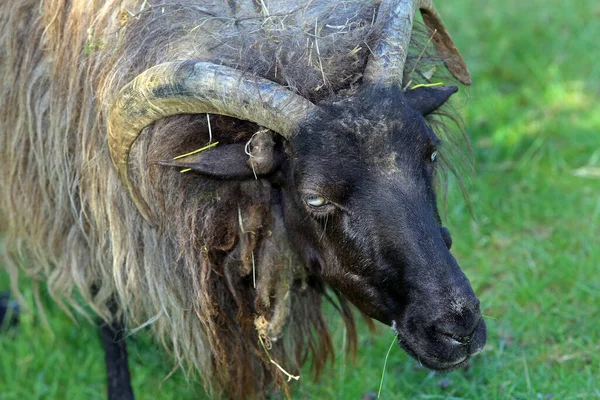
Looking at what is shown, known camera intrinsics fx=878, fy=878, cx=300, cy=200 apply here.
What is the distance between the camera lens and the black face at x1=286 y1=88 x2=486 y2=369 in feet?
9.21

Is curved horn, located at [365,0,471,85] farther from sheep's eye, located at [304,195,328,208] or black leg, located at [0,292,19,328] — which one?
black leg, located at [0,292,19,328]

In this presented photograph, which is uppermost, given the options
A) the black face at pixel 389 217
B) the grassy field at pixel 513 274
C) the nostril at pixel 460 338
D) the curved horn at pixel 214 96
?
the curved horn at pixel 214 96

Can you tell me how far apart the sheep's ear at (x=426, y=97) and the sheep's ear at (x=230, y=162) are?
0.53 meters

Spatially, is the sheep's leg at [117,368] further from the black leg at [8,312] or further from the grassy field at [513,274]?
the black leg at [8,312]

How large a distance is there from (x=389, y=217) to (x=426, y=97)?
586 mm

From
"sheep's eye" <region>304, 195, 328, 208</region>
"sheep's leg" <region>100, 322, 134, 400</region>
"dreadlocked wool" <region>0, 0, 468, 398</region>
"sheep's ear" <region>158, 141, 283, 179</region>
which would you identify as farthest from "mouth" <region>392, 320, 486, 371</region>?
"sheep's leg" <region>100, 322, 134, 400</region>

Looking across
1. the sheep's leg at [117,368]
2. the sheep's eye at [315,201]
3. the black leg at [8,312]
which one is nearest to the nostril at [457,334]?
the sheep's eye at [315,201]

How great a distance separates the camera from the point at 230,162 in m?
3.04

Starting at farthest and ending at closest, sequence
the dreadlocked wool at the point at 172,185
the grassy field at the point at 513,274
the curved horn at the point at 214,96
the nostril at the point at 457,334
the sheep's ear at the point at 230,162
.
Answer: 1. the grassy field at the point at 513,274
2. the dreadlocked wool at the point at 172,185
3. the sheep's ear at the point at 230,162
4. the curved horn at the point at 214,96
5. the nostril at the point at 457,334

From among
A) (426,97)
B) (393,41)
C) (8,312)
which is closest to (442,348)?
(426,97)

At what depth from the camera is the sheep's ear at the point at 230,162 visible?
3025 mm

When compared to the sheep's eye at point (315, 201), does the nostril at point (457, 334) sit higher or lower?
lower

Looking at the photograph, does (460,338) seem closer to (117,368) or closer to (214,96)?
(214,96)

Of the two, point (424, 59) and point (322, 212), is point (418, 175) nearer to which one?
point (322, 212)
